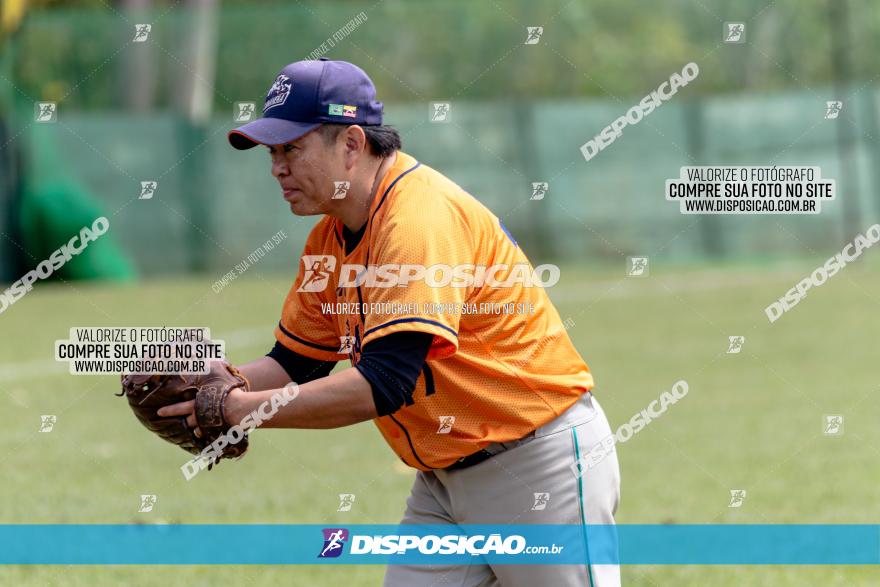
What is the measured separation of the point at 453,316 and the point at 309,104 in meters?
0.84

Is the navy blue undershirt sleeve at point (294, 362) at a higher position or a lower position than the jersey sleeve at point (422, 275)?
lower

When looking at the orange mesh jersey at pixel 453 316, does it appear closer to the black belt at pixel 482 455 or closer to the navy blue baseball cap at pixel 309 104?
the black belt at pixel 482 455

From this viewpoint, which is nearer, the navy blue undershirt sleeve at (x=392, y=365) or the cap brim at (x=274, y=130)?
the navy blue undershirt sleeve at (x=392, y=365)

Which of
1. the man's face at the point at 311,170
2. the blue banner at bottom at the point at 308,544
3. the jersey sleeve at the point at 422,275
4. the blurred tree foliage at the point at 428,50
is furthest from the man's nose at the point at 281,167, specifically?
the blurred tree foliage at the point at 428,50

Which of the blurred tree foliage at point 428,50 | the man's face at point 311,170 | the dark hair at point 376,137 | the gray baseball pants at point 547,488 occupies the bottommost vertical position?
the gray baseball pants at point 547,488

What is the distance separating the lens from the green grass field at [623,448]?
7.93 metres

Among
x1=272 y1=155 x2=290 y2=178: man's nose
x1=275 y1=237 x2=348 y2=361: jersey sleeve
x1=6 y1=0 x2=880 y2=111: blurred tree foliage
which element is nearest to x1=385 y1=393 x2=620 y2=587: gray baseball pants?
x1=275 y1=237 x2=348 y2=361: jersey sleeve

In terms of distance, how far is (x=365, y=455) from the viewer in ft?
33.6

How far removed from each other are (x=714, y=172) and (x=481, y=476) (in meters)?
4.48

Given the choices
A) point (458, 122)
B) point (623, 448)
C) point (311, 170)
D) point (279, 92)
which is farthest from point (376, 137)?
point (458, 122)

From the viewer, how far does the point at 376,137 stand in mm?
4406

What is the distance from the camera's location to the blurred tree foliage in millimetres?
26844

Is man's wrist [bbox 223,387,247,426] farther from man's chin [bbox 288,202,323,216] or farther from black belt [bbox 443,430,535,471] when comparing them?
black belt [bbox 443,430,535,471]

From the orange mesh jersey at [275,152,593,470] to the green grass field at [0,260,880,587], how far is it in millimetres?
2508
